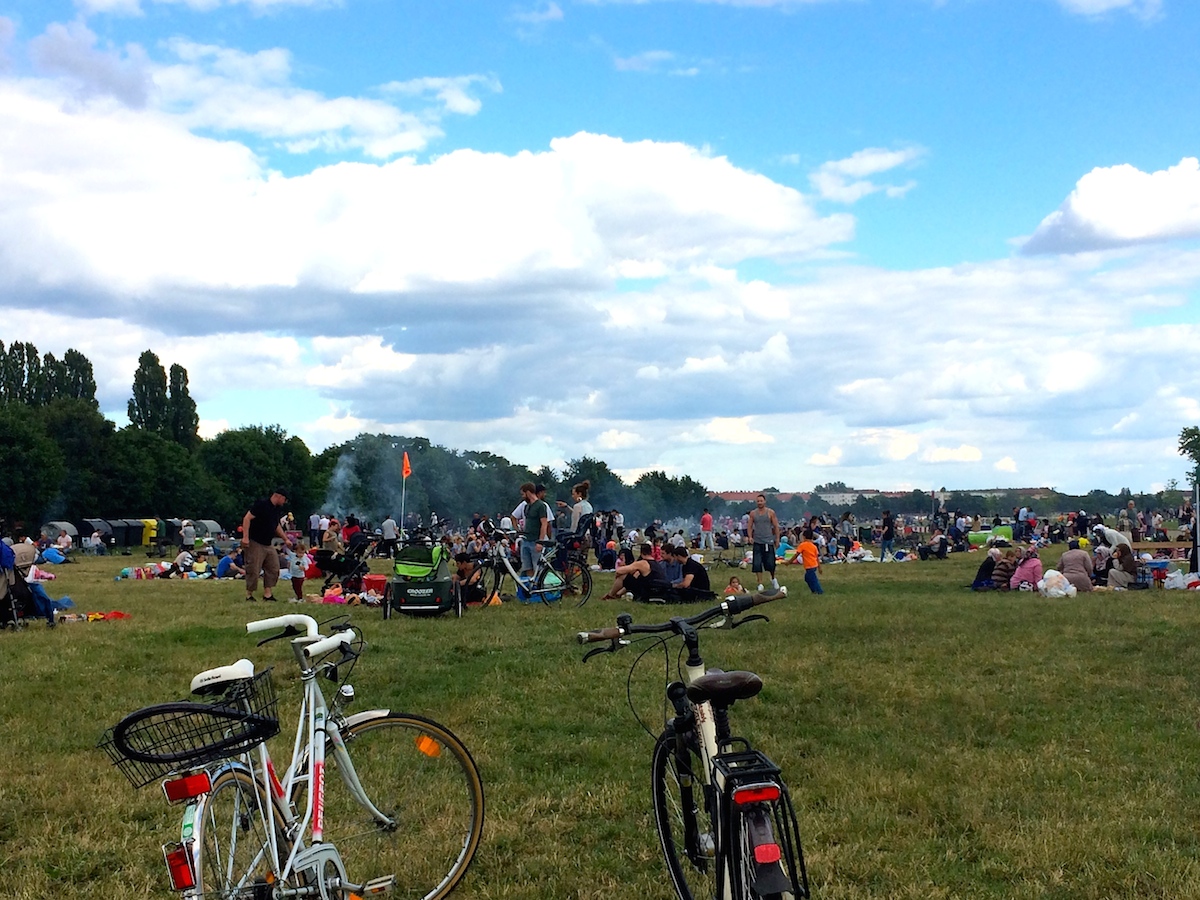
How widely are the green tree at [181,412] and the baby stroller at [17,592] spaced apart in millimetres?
80848

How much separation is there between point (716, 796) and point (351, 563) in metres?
16.0

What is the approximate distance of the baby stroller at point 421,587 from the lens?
16.0m

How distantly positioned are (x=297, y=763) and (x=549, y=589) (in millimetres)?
13577

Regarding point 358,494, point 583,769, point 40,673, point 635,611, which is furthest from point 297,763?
point 358,494

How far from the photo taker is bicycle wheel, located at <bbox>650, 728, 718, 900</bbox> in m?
4.34

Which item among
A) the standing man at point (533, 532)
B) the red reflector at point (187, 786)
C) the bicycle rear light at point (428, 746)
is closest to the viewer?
the red reflector at point (187, 786)

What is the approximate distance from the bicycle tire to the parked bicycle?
43.8ft

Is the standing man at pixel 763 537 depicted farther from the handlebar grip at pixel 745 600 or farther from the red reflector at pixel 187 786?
the red reflector at pixel 187 786

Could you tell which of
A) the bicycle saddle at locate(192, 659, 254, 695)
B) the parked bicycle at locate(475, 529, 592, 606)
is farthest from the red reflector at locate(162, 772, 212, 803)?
the parked bicycle at locate(475, 529, 592, 606)

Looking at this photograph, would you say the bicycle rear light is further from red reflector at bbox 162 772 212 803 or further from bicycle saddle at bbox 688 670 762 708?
bicycle saddle at bbox 688 670 762 708

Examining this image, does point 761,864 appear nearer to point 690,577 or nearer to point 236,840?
point 236,840

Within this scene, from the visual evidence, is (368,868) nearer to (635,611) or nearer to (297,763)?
(297,763)

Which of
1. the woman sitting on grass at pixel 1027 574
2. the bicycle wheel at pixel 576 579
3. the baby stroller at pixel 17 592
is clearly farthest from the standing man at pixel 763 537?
the baby stroller at pixel 17 592

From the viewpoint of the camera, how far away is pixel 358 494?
100 metres
